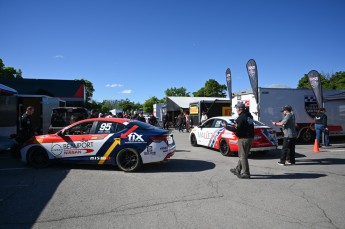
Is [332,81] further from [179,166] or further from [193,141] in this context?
[179,166]

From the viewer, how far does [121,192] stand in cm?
533

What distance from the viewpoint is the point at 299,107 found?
13711mm

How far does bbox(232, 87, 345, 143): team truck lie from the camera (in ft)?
42.5

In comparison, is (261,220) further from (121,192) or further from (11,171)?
(11,171)

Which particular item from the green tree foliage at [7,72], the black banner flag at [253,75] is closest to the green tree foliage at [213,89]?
the green tree foliage at [7,72]

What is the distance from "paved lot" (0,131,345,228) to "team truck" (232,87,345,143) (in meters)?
5.33

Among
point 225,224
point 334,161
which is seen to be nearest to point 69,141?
point 225,224

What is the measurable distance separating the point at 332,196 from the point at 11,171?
7.77 meters

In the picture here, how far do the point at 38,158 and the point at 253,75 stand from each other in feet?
37.3

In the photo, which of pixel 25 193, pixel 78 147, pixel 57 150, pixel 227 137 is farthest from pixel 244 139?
pixel 57 150

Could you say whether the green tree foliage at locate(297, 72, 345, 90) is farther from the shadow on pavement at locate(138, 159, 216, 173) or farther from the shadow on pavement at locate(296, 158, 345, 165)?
the shadow on pavement at locate(138, 159, 216, 173)

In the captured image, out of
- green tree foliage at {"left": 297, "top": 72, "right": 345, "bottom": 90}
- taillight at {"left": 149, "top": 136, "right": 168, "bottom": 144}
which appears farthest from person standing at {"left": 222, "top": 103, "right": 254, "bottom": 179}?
green tree foliage at {"left": 297, "top": 72, "right": 345, "bottom": 90}

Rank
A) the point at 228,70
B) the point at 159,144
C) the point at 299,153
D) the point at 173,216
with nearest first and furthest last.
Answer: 1. the point at 173,216
2. the point at 159,144
3. the point at 299,153
4. the point at 228,70

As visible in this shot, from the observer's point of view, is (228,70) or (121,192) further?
(228,70)
